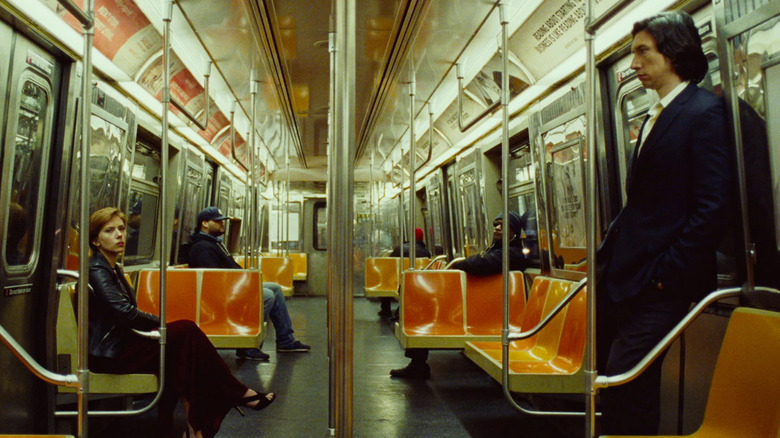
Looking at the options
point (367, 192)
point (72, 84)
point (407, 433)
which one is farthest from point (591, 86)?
point (367, 192)

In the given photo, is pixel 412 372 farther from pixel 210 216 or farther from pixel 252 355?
pixel 210 216

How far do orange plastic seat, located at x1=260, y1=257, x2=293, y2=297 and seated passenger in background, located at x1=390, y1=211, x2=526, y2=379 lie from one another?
3781mm

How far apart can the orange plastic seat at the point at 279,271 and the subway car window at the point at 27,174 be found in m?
5.42

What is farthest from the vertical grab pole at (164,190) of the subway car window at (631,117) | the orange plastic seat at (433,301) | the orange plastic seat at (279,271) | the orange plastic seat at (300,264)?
the orange plastic seat at (300,264)

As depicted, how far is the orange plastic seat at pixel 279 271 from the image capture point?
30.6 ft

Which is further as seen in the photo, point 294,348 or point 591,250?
point 294,348

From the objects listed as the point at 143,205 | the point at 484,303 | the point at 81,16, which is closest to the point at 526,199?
the point at 484,303

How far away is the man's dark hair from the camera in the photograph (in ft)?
7.03

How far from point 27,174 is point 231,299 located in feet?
5.89

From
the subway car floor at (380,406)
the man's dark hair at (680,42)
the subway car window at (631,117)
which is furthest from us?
the subway car floor at (380,406)

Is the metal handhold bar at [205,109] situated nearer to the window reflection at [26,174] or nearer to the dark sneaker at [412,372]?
the window reflection at [26,174]

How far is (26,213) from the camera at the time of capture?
11.8 feet

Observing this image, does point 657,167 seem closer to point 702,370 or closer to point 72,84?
point 702,370

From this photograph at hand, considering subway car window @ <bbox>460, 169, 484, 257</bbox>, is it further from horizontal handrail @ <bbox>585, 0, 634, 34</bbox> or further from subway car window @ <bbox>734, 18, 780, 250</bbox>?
horizontal handrail @ <bbox>585, 0, 634, 34</bbox>
